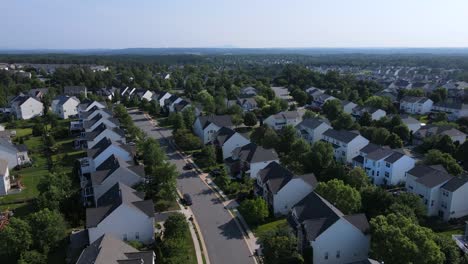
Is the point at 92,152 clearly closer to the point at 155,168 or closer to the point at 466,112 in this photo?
the point at 155,168

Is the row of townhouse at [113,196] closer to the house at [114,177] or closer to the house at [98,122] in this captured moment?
the house at [114,177]

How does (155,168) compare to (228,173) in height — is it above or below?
above

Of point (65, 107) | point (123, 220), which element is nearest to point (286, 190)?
point (123, 220)

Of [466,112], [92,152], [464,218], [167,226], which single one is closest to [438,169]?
[464,218]

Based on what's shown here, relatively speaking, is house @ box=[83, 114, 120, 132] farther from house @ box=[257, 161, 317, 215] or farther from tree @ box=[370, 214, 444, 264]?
tree @ box=[370, 214, 444, 264]

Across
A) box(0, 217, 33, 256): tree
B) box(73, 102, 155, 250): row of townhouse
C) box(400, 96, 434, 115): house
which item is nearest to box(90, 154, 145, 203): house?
box(73, 102, 155, 250): row of townhouse
